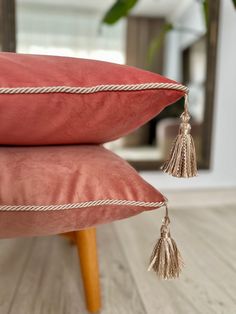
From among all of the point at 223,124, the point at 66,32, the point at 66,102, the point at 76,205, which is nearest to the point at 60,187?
the point at 76,205

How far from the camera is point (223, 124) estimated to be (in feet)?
5.24

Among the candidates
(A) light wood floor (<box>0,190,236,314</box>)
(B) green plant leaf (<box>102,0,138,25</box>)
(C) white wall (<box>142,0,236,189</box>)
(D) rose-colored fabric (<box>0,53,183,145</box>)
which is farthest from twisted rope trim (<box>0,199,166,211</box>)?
(B) green plant leaf (<box>102,0,138,25</box>)

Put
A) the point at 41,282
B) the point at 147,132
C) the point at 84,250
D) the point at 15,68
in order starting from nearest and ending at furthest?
the point at 15,68, the point at 84,250, the point at 41,282, the point at 147,132

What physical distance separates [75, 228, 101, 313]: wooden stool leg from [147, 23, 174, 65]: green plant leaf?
1.10 meters

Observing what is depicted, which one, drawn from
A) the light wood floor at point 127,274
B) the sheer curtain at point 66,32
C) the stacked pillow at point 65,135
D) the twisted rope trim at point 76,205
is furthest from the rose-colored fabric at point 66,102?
the sheer curtain at point 66,32

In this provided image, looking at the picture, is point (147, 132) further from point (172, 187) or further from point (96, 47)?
point (96, 47)

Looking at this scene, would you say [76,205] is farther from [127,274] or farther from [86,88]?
[127,274]

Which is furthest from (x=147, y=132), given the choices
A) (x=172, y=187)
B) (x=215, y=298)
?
(x=215, y=298)

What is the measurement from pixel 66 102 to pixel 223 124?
1299 mm

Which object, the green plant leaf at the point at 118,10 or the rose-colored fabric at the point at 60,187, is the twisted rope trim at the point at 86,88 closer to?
the rose-colored fabric at the point at 60,187

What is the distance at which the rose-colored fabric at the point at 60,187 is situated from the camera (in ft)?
1.57

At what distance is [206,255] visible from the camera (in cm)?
95

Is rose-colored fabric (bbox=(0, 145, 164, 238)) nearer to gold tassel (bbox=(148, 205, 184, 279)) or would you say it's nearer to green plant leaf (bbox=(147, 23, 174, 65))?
gold tassel (bbox=(148, 205, 184, 279))

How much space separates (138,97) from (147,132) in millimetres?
1016
